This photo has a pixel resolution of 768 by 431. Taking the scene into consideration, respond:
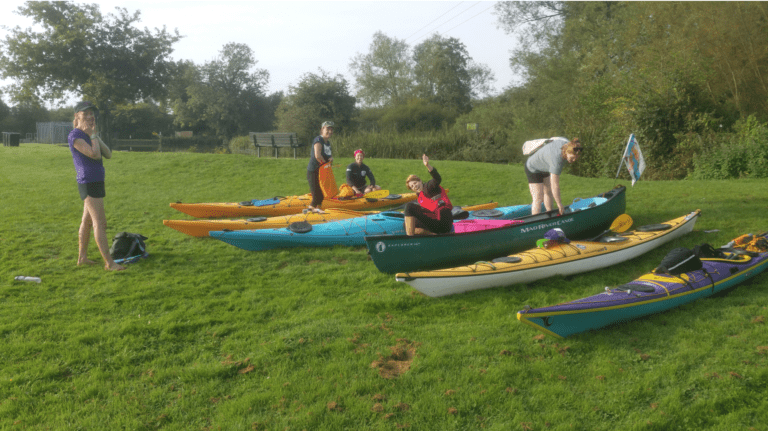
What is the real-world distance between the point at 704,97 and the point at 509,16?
14.6 meters

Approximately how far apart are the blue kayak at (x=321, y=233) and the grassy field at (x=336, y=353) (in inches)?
8.5

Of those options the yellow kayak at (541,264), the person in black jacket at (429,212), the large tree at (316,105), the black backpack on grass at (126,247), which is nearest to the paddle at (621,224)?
the yellow kayak at (541,264)

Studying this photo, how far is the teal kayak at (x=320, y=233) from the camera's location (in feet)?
20.0

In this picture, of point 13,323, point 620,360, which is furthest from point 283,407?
point 13,323

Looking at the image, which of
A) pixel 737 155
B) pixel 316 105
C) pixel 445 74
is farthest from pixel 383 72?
pixel 737 155

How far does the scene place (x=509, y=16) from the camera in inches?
979

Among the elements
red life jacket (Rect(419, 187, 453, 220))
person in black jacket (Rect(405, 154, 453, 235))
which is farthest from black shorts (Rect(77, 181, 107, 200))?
red life jacket (Rect(419, 187, 453, 220))

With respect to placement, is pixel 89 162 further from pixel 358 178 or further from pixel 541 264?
pixel 541 264

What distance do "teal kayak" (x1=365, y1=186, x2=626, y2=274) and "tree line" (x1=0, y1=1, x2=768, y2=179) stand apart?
25.1 ft

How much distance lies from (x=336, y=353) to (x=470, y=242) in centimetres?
233

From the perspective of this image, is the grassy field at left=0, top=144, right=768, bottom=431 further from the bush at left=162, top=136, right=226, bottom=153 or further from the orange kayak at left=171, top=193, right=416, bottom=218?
the bush at left=162, top=136, right=226, bottom=153

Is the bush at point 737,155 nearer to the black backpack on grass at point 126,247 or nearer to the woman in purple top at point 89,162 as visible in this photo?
the black backpack on grass at point 126,247

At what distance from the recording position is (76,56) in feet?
78.2

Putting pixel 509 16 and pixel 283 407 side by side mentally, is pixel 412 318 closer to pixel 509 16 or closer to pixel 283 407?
pixel 283 407
